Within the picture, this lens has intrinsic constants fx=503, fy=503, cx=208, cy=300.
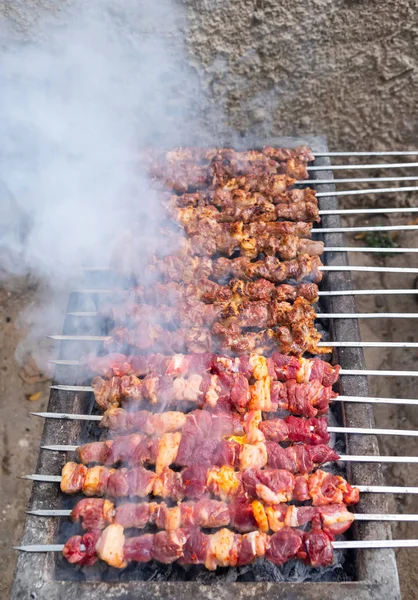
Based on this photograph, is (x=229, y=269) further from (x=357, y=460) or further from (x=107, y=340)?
(x=357, y=460)

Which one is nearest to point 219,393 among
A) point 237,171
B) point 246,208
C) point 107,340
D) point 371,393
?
point 107,340

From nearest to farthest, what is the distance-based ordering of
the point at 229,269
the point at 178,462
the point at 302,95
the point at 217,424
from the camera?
the point at 178,462 < the point at 217,424 < the point at 229,269 < the point at 302,95

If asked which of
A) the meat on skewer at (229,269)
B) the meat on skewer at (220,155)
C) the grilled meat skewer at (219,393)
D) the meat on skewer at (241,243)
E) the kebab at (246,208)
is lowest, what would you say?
the grilled meat skewer at (219,393)

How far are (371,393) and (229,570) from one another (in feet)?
9.35

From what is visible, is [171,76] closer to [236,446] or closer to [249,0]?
[249,0]

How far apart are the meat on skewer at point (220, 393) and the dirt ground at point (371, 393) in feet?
6.71

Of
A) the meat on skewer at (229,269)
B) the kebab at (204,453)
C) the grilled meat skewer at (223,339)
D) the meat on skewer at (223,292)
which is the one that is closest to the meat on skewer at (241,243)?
the meat on skewer at (229,269)

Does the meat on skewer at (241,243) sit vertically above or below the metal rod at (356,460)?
above

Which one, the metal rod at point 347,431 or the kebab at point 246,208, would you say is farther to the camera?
the kebab at point 246,208

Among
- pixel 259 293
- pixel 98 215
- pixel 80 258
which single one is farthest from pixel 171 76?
pixel 259 293

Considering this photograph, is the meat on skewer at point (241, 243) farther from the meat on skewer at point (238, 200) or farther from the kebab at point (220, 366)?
the kebab at point (220, 366)

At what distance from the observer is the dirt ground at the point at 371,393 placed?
4.68m

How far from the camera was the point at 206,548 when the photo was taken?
9.44 feet

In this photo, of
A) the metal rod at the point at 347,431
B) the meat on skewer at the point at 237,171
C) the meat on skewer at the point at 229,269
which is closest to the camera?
the metal rod at the point at 347,431
